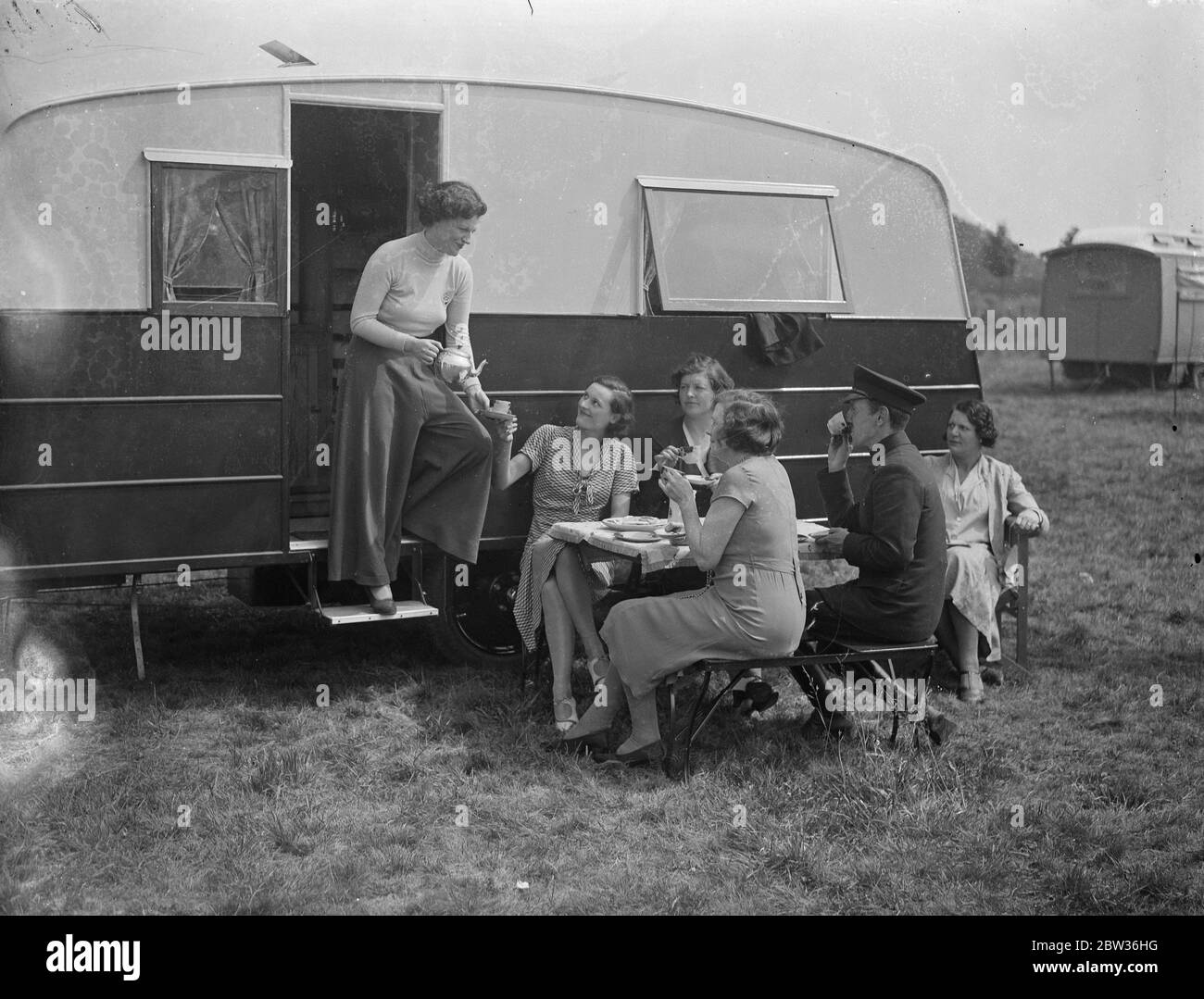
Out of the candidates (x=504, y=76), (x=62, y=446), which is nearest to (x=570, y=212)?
(x=504, y=76)

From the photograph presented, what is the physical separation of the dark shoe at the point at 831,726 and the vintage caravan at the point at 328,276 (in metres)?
1.68

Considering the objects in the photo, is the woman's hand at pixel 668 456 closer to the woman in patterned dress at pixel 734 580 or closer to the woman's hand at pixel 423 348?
the woman in patterned dress at pixel 734 580

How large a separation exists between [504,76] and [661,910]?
396cm

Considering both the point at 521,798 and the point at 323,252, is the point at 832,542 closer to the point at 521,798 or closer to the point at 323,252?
the point at 521,798

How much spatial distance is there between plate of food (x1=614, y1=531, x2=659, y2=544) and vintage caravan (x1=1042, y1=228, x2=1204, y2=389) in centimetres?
1267

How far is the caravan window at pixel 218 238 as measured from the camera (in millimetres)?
5863

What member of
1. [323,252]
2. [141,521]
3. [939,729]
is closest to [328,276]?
[323,252]

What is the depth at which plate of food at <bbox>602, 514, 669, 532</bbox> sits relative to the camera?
19.2 feet

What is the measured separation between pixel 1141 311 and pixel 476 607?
13067mm

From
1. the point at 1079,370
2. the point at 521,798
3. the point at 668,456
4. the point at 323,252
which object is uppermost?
the point at 323,252

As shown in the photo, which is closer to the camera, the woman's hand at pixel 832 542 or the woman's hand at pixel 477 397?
the woman's hand at pixel 832 542

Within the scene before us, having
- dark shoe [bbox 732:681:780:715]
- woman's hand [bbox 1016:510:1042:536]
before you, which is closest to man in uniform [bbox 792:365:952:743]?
dark shoe [bbox 732:681:780:715]

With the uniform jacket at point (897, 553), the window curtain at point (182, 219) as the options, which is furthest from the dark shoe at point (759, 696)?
the window curtain at point (182, 219)

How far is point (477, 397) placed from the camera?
6.38m
